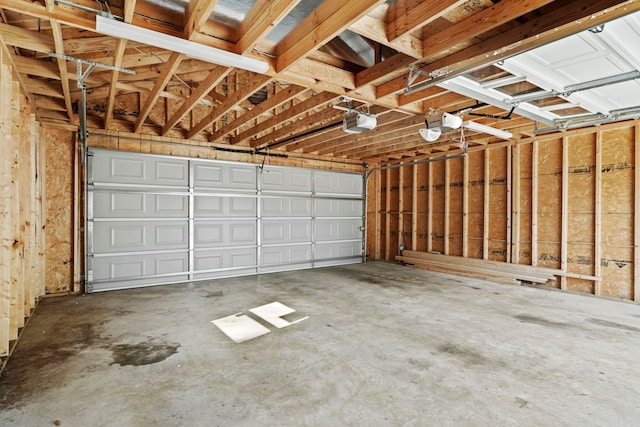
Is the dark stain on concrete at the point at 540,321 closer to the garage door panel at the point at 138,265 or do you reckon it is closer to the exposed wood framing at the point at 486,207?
the exposed wood framing at the point at 486,207

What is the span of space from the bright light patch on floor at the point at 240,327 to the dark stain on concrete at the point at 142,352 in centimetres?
55

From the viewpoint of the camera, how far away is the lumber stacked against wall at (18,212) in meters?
2.64

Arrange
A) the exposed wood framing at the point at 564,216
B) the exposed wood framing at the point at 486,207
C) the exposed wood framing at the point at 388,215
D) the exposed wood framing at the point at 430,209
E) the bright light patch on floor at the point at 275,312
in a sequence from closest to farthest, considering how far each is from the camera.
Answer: the bright light patch on floor at the point at 275,312
the exposed wood framing at the point at 564,216
the exposed wood framing at the point at 486,207
the exposed wood framing at the point at 430,209
the exposed wood framing at the point at 388,215

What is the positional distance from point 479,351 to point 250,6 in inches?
140

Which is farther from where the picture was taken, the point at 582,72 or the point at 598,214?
the point at 598,214

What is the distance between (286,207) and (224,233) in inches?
59.7

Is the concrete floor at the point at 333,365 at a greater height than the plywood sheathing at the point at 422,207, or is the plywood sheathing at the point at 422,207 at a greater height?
the plywood sheathing at the point at 422,207

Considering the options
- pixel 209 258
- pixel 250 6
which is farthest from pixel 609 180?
pixel 209 258

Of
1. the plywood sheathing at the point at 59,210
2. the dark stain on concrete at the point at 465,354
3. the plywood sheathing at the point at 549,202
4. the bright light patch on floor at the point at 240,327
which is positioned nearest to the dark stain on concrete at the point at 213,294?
the bright light patch on floor at the point at 240,327

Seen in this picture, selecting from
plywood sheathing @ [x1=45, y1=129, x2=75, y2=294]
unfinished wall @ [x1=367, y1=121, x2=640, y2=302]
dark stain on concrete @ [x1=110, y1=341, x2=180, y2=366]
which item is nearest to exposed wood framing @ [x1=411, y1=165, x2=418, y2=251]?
unfinished wall @ [x1=367, y1=121, x2=640, y2=302]

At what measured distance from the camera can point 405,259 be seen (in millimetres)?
7785

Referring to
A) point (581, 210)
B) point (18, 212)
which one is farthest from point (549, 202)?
point (18, 212)

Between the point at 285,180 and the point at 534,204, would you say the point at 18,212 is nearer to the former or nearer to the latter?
the point at 285,180

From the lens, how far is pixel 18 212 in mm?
3250
